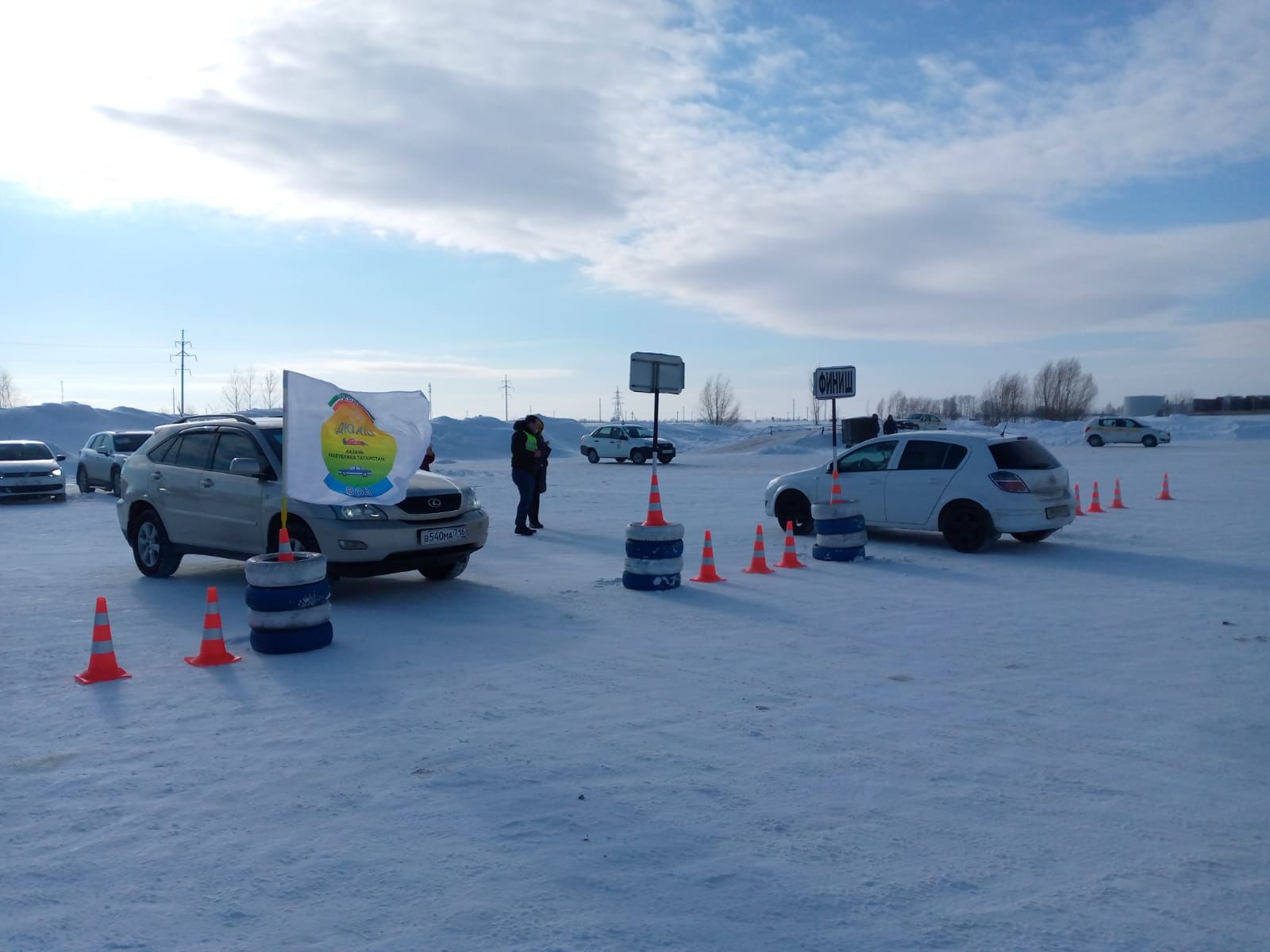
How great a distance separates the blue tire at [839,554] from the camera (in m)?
11.8

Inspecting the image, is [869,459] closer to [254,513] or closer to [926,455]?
[926,455]

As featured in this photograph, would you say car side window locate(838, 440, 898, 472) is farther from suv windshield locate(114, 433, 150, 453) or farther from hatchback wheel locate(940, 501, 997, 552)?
suv windshield locate(114, 433, 150, 453)

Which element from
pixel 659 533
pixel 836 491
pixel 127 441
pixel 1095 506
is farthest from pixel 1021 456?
pixel 127 441

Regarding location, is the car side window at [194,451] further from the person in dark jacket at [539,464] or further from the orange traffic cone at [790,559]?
the orange traffic cone at [790,559]

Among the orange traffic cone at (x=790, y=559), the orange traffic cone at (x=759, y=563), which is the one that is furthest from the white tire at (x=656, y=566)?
the orange traffic cone at (x=790, y=559)

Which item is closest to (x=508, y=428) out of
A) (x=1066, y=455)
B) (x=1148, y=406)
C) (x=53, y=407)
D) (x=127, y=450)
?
(x=53, y=407)

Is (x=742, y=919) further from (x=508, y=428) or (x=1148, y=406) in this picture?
(x=1148, y=406)

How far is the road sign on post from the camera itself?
47.0ft

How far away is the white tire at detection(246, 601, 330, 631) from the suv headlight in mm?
1911

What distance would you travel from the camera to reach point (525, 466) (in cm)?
1512

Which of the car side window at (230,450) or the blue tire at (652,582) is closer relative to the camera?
the blue tire at (652,582)

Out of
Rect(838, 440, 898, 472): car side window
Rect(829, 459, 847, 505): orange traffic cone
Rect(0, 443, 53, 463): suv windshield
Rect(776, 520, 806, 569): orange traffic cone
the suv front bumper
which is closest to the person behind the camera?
the suv front bumper

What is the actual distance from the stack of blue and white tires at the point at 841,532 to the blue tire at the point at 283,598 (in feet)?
20.7

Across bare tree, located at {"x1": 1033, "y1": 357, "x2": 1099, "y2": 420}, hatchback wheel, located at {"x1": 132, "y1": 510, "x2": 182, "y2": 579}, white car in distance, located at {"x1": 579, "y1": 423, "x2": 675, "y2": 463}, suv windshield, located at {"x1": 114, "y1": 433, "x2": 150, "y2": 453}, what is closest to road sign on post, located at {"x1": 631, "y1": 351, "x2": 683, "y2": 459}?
hatchback wheel, located at {"x1": 132, "y1": 510, "x2": 182, "y2": 579}
